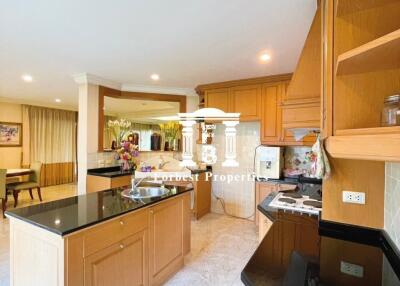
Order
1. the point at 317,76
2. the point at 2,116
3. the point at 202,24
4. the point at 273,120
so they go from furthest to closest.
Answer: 1. the point at 2,116
2. the point at 273,120
3. the point at 202,24
4. the point at 317,76

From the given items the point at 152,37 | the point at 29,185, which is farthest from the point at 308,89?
the point at 29,185

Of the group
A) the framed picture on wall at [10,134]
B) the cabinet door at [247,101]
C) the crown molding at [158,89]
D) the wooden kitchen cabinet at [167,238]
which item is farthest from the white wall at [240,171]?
the framed picture on wall at [10,134]

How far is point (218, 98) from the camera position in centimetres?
375

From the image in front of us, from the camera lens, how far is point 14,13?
1764 mm

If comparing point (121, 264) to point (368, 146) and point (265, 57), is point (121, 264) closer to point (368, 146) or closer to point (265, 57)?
point (368, 146)

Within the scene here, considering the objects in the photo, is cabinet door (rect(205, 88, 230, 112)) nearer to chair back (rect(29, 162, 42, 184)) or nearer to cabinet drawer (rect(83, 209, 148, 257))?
cabinet drawer (rect(83, 209, 148, 257))

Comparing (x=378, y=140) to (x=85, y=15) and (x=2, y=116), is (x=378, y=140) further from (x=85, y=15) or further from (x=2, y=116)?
(x=2, y=116)

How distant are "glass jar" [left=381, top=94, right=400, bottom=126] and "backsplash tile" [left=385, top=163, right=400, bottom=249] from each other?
0.50 m

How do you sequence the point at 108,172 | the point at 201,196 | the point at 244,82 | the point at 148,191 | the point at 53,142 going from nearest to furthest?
the point at 148,191, the point at 244,82, the point at 108,172, the point at 201,196, the point at 53,142

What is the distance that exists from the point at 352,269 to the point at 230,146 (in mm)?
3072

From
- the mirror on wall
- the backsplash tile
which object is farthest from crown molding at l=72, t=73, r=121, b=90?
the backsplash tile

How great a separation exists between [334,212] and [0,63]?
159 inches

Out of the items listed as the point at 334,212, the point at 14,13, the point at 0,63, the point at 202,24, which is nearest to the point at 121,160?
the point at 0,63

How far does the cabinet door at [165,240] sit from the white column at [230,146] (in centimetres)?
185
